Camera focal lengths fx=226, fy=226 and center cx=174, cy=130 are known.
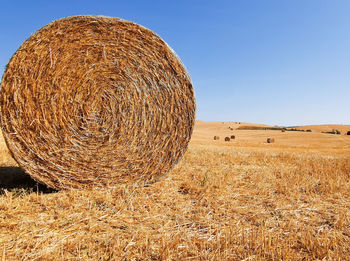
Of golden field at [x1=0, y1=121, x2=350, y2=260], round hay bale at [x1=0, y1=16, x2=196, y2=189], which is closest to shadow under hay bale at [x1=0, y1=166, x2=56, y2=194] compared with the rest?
golden field at [x1=0, y1=121, x2=350, y2=260]

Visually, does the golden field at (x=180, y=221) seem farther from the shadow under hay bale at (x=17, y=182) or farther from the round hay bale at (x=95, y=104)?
the round hay bale at (x=95, y=104)

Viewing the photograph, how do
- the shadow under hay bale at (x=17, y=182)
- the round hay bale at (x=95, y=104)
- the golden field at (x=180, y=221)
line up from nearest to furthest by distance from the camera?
the golden field at (x=180, y=221), the round hay bale at (x=95, y=104), the shadow under hay bale at (x=17, y=182)

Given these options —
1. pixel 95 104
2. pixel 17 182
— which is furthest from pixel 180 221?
pixel 17 182

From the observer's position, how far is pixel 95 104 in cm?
361

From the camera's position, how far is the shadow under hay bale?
3.63 meters

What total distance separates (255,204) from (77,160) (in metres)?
2.80

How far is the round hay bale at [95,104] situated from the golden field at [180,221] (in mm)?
411

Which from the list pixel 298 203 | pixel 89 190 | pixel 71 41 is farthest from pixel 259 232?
pixel 71 41

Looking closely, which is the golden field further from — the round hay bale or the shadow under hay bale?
the round hay bale

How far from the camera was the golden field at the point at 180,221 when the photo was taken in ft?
6.81

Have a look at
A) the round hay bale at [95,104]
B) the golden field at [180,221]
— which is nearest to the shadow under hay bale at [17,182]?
the golden field at [180,221]

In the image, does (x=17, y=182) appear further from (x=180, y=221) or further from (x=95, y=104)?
(x=180, y=221)

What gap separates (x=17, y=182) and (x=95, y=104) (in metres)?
2.05

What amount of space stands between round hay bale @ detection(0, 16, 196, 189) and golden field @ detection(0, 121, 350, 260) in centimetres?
41
